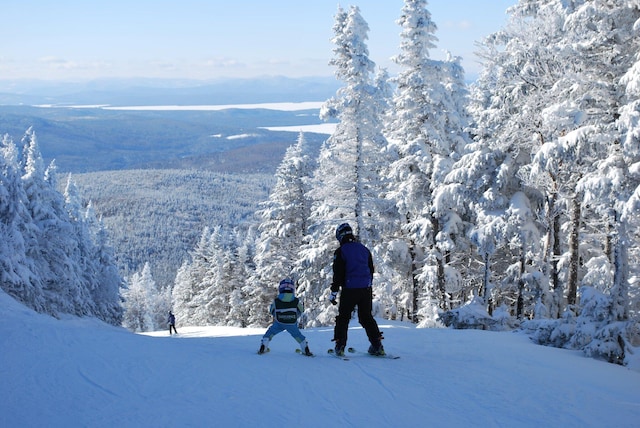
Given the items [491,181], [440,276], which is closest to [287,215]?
[440,276]

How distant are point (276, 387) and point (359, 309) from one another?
240cm

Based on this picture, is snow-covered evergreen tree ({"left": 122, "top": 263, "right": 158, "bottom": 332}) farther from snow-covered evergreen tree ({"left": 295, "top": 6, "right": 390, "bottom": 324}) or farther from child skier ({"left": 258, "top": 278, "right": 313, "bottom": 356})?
child skier ({"left": 258, "top": 278, "right": 313, "bottom": 356})

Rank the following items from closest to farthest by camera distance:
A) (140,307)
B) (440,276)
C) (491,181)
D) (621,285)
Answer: (621,285)
(491,181)
(440,276)
(140,307)

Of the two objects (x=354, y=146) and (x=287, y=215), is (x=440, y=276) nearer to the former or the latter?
(x=354, y=146)

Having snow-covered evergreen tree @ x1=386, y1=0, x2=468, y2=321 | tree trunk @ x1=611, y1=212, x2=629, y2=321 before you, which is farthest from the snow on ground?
snow-covered evergreen tree @ x1=386, y1=0, x2=468, y2=321

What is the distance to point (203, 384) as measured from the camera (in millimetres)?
6160

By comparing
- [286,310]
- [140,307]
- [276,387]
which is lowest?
[140,307]

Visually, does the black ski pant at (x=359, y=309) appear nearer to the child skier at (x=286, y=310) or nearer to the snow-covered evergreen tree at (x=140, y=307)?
the child skier at (x=286, y=310)

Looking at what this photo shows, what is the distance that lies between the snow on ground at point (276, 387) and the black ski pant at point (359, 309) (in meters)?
0.41

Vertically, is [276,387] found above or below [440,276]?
above

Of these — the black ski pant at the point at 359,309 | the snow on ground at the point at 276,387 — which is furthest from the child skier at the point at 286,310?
the black ski pant at the point at 359,309

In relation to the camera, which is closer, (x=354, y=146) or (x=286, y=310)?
(x=286, y=310)

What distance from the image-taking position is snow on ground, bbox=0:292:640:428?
16.9 feet

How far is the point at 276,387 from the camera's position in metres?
6.21
